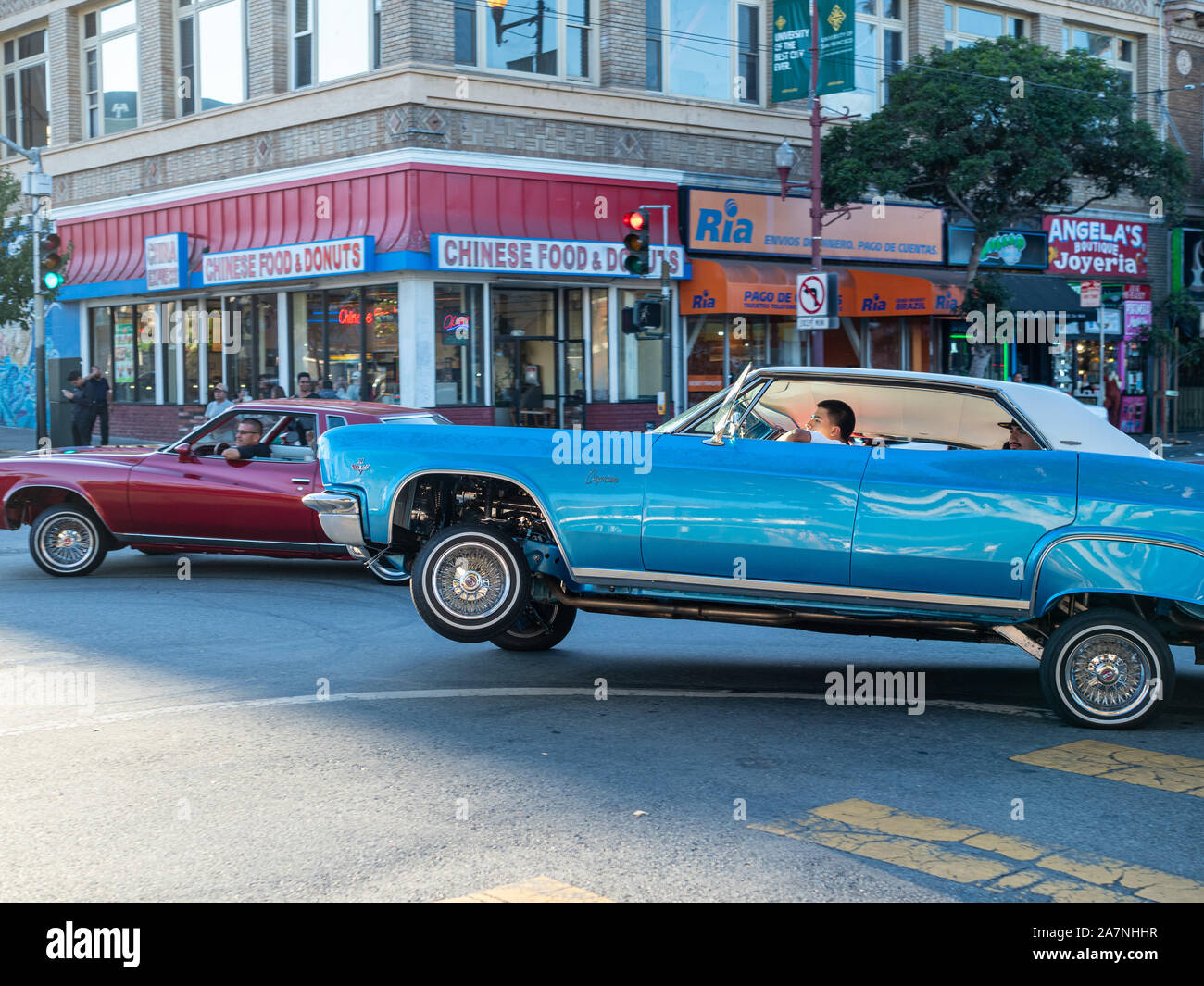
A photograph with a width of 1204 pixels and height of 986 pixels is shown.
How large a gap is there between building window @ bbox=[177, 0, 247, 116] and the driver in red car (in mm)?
17997

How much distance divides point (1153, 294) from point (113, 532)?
3167 cm

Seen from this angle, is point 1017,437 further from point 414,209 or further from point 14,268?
point 14,268

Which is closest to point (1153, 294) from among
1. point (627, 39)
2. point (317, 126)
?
point (627, 39)

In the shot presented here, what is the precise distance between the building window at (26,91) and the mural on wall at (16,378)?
498 cm

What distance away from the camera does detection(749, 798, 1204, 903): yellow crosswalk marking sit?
454 centimetres

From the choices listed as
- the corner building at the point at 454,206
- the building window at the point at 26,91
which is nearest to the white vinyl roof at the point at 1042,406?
the corner building at the point at 454,206

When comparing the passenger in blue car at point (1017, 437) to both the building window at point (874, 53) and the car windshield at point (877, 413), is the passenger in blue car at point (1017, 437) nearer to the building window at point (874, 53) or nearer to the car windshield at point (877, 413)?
the car windshield at point (877, 413)

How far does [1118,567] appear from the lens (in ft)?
22.0

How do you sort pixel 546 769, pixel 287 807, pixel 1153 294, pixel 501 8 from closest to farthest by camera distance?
pixel 287 807
pixel 546 769
pixel 501 8
pixel 1153 294

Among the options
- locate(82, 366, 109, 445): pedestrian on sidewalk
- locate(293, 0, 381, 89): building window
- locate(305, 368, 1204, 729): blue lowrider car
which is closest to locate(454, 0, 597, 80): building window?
locate(293, 0, 381, 89): building window

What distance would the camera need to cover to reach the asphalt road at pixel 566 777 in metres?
4.64

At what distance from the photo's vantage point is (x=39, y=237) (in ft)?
85.6

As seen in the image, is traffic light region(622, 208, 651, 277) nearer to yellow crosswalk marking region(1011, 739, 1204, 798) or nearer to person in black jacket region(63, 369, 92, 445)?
person in black jacket region(63, 369, 92, 445)
